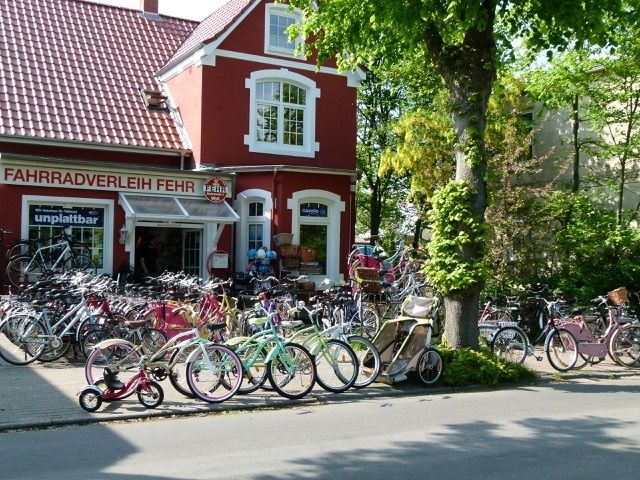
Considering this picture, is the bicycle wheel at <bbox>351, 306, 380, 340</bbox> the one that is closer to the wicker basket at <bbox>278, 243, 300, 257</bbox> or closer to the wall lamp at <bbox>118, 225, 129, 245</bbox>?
the wicker basket at <bbox>278, 243, 300, 257</bbox>

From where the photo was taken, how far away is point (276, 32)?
20.1 m

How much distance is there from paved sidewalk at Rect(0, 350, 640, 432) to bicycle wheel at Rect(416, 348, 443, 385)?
157 millimetres

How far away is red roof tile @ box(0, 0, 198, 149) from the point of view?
18062mm

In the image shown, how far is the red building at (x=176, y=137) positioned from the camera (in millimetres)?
16781

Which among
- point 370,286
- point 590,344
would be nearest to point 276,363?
point 370,286

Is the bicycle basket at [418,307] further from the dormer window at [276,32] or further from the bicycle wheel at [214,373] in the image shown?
the dormer window at [276,32]

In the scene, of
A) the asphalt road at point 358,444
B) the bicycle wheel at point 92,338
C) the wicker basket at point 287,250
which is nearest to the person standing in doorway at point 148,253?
the wicker basket at point 287,250

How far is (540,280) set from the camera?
1838 cm

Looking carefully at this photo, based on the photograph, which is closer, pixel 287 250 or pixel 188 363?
pixel 188 363

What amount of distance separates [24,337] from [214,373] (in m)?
3.66

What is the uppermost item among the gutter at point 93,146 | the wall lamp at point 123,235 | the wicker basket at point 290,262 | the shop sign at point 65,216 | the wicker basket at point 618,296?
the gutter at point 93,146

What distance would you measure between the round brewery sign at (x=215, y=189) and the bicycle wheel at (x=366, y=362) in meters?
8.04

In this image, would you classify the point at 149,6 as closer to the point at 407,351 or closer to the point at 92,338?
the point at 92,338

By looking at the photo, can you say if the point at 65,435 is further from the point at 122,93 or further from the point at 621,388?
the point at 122,93
